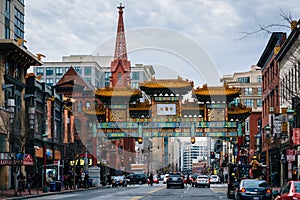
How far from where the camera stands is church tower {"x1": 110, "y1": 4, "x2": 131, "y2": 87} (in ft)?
416

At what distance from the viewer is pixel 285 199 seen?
2303cm

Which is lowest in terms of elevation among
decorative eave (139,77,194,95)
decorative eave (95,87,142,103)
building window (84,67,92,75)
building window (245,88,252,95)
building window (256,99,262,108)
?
decorative eave (95,87,142,103)

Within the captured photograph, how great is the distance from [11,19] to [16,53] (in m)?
5.27

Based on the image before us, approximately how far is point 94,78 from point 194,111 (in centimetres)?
10551

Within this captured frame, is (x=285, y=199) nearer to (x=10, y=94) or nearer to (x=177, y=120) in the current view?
(x=10, y=94)

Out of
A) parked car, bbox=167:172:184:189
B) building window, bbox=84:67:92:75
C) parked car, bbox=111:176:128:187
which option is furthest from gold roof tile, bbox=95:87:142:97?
building window, bbox=84:67:92:75

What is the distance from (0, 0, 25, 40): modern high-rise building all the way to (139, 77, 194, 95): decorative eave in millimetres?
19275

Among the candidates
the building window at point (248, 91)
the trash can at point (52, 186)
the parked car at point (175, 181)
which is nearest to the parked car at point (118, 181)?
the parked car at point (175, 181)

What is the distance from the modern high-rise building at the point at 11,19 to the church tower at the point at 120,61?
5674 centimetres

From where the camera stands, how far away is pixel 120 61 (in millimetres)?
141250

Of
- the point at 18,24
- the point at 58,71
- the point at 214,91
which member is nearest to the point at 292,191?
the point at 18,24

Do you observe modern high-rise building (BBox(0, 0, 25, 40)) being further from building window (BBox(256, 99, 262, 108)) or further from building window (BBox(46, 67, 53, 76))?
building window (BBox(46, 67, 53, 76))

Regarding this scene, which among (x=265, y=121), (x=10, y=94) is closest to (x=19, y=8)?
(x=10, y=94)

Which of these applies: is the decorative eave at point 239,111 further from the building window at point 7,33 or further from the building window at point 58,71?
the building window at point 58,71
